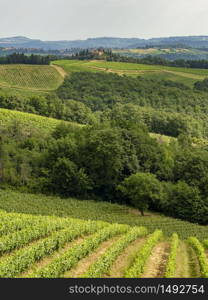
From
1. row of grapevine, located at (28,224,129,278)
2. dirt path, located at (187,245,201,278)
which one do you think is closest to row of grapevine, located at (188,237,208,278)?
dirt path, located at (187,245,201,278)

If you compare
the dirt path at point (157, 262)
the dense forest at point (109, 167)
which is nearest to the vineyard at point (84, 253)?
the dirt path at point (157, 262)

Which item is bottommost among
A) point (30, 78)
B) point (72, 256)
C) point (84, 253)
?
point (84, 253)

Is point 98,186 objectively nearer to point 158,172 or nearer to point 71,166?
point 71,166

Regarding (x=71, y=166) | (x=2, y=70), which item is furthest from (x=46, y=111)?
(x=2, y=70)

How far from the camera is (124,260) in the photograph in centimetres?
2925

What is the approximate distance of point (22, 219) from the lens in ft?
119

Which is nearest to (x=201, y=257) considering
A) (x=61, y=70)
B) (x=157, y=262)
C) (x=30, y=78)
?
(x=157, y=262)

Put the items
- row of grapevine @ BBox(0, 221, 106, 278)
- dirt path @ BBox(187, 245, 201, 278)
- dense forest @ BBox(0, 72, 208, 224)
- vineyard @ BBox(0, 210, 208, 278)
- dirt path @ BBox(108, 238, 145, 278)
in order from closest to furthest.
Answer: row of grapevine @ BBox(0, 221, 106, 278)
vineyard @ BBox(0, 210, 208, 278)
dirt path @ BBox(108, 238, 145, 278)
dirt path @ BBox(187, 245, 201, 278)
dense forest @ BBox(0, 72, 208, 224)

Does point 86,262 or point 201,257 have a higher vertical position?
point 86,262

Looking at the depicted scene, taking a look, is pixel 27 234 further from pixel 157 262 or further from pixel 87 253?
pixel 157 262

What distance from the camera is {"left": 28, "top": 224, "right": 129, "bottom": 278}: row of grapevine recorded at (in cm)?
2347

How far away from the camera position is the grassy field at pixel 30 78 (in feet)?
522

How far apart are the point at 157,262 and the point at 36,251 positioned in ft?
33.7

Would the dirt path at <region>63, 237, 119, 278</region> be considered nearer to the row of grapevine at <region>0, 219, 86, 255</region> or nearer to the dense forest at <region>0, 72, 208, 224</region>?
the row of grapevine at <region>0, 219, 86, 255</region>
